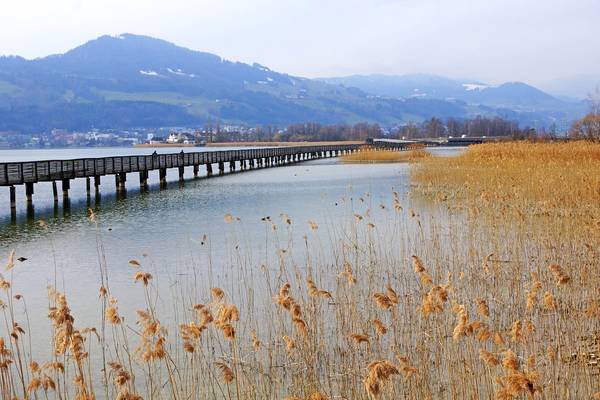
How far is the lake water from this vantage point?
16.2m

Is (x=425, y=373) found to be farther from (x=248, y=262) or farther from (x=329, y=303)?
(x=248, y=262)

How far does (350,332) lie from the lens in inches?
373

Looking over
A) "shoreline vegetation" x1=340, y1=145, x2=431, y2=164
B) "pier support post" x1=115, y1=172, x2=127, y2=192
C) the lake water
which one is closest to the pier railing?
"pier support post" x1=115, y1=172, x2=127, y2=192

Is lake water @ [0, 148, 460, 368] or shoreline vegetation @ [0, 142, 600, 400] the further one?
lake water @ [0, 148, 460, 368]

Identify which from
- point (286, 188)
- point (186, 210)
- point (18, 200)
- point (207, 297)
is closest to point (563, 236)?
point (207, 297)

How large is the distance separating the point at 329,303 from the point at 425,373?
16.8 ft

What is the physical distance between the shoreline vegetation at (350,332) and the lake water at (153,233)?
2.13 feet

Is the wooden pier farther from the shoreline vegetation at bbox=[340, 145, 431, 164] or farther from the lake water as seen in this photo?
the shoreline vegetation at bbox=[340, 145, 431, 164]

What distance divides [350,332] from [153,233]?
54.4 ft

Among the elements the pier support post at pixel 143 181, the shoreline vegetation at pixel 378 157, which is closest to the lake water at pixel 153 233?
the pier support post at pixel 143 181

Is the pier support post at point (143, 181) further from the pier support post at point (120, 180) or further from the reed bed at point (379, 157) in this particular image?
the reed bed at point (379, 157)

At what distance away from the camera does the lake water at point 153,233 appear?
53.2 ft

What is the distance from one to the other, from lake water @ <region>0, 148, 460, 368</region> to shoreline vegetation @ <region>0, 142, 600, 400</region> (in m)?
0.65

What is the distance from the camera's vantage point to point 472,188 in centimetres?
2853
